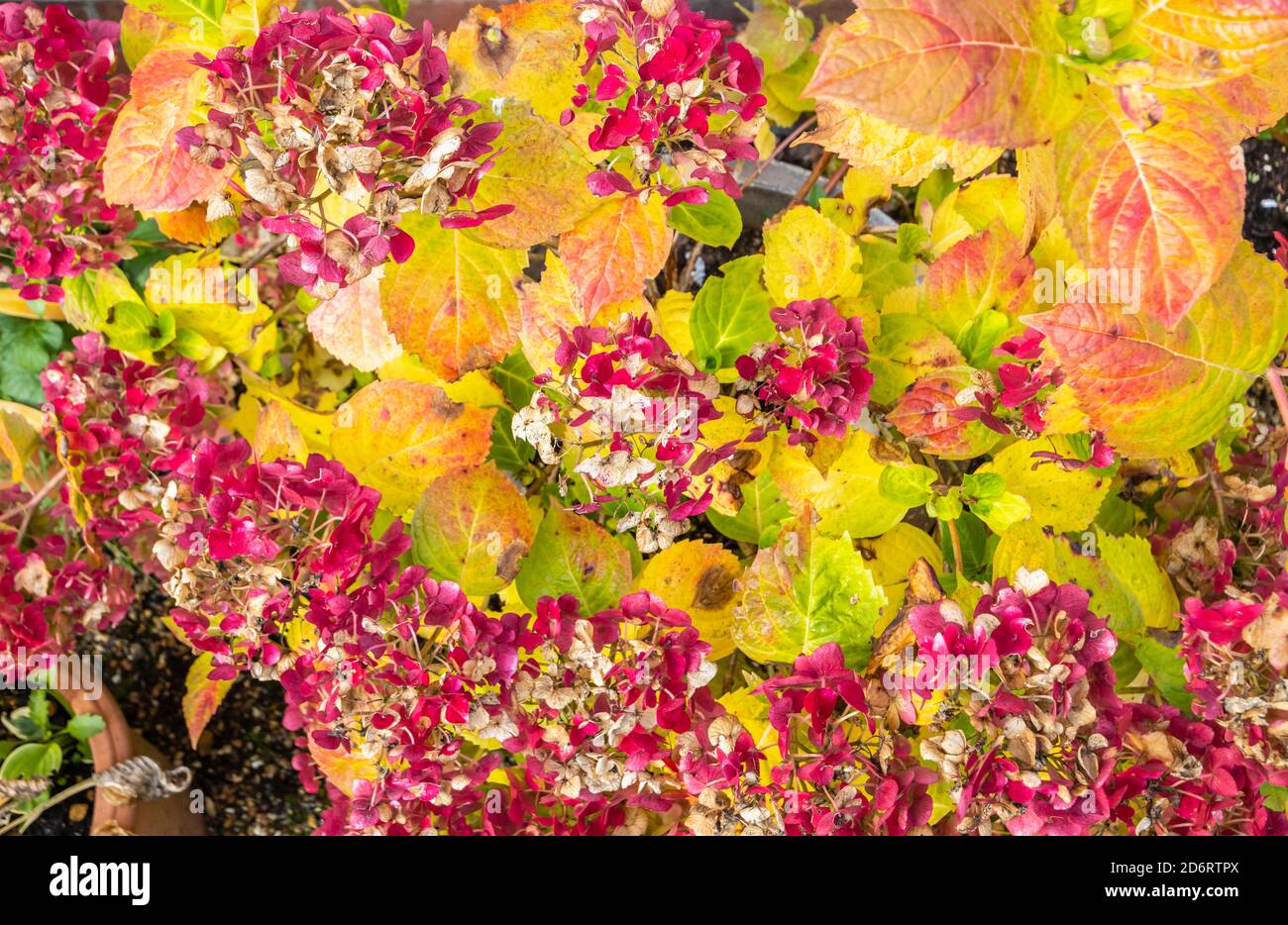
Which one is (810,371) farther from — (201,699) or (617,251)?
(201,699)

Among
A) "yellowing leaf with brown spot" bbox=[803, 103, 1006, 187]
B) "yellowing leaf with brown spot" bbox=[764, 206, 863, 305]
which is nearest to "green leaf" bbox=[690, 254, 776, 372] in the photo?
"yellowing leaf with brown spot" bbox=[764, 206, 863, 305]

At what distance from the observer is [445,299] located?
910mm

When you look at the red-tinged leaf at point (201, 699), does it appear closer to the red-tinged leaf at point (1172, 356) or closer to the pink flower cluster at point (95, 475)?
the pink flower cluster at point (95, 475)

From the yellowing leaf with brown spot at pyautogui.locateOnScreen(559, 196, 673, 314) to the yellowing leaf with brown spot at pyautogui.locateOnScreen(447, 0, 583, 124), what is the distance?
0.13 meters

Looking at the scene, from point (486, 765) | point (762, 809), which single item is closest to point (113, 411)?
point (486, 765)

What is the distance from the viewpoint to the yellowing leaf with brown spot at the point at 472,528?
1.00 m

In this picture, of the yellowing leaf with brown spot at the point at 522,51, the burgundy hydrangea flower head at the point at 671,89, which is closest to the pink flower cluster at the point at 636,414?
the burgundy hydrangea flower head at the point at 671,89

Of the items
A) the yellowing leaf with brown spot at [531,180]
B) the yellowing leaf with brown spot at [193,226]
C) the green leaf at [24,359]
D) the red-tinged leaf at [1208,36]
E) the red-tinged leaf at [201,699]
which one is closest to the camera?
the red-tinged leaf at [1208,36]

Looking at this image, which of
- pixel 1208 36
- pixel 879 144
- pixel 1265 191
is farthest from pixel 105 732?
pixel 1265 191

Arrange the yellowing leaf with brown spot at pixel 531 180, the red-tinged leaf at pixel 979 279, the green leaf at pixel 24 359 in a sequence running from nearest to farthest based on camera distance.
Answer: the yellowing leaf with brown spot at pixel 531 180 → the red-tinged leaf at pixel 979 279 → the green leaf at pixel 24 359

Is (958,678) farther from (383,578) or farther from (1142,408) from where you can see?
(383,578)

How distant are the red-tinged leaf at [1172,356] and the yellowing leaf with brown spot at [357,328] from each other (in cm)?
67
